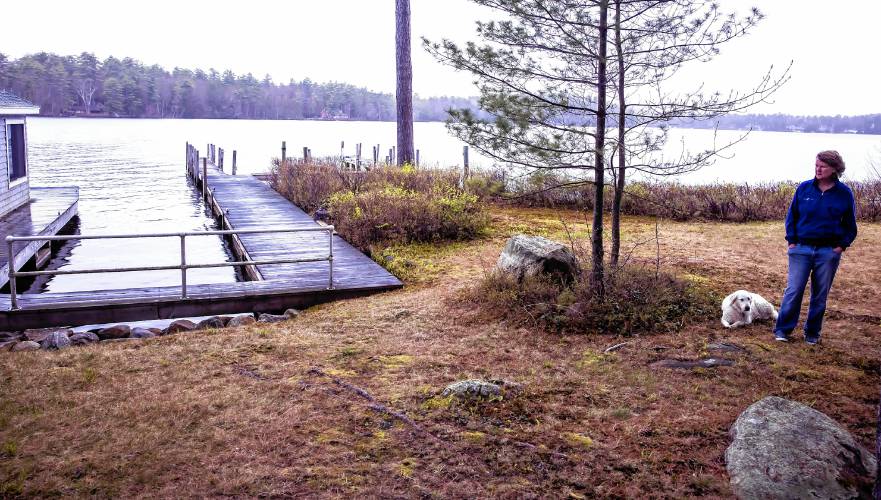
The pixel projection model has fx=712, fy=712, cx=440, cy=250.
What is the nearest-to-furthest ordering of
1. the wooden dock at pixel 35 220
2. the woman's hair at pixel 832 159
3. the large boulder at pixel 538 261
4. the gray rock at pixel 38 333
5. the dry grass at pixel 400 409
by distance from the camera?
the dry grass at pixel 400 409 → the woman's hair at pixel 832 159 → the gray rock at pixel 38 333 → the large boulder at pixel 538 261 → the wooden dock at pixel 35 220

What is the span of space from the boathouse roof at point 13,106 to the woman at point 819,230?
57.9 ft

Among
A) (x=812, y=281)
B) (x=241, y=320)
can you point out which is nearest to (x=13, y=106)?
(x=241, y=320)

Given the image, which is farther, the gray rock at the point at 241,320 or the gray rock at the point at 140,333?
the gray rock at the point at 241,320

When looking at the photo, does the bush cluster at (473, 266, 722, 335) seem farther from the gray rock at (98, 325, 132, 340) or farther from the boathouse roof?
the boathouse roof

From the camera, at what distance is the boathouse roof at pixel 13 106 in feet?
57.9

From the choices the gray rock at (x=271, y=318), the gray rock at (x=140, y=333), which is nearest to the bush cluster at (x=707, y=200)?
the gray rock at (x=271, y=318)

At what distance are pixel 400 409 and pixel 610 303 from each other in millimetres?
3537

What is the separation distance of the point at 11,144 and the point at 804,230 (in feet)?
66.6

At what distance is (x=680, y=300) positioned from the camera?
8641mm

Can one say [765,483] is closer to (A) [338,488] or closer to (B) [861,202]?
(A) [338,488]

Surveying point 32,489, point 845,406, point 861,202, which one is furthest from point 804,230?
point 861,202

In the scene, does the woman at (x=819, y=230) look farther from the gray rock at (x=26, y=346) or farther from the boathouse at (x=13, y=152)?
the boathouse at (x=13, y=152)

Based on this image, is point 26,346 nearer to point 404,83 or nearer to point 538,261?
point 538,261

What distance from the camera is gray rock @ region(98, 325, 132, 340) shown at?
945 centimetres
